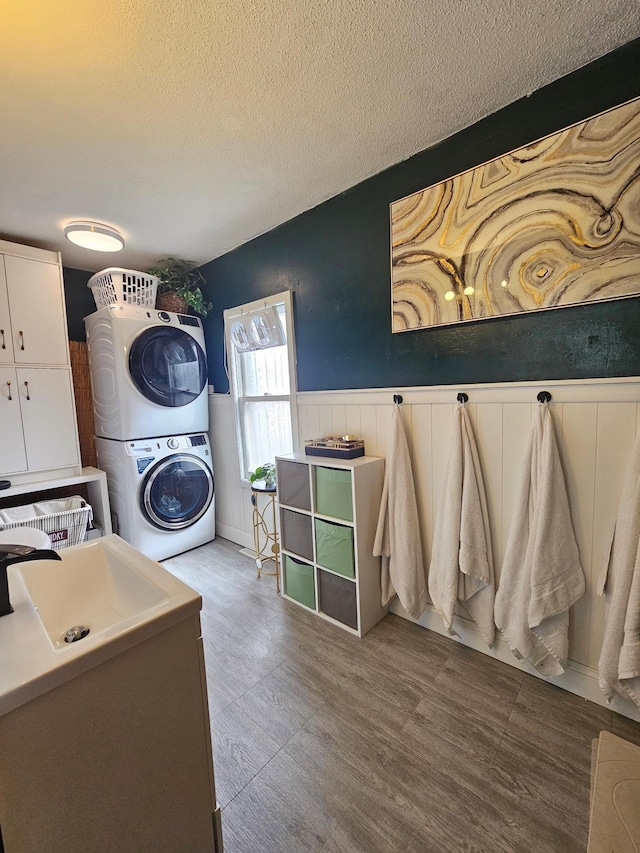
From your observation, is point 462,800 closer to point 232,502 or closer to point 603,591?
point 603,591

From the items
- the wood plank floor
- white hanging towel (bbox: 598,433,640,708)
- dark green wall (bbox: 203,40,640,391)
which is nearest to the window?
dark green wall (bbox: 203,40,640,391)

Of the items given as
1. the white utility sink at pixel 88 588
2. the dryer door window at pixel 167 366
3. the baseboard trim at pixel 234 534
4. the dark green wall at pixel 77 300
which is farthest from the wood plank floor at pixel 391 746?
the dark green wall at pixel 77 300

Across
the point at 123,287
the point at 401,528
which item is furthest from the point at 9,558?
the point at 123,287

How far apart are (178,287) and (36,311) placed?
101 centimetres

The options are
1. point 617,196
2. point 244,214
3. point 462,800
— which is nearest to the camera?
point 462,800

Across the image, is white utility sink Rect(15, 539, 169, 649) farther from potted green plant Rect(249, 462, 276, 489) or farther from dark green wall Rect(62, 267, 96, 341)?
dark green wall Rect(62, 267, 96, 341)

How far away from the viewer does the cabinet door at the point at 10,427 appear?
229cm

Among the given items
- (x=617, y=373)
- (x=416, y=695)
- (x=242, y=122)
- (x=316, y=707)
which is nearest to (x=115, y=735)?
(x=316, y=707)

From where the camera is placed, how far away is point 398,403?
1.94m

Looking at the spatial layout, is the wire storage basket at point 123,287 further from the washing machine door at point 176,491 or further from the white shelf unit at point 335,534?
the white shelf unit at point 335,534

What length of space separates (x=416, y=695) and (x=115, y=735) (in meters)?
1.27

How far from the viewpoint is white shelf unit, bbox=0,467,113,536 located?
2.43 meters

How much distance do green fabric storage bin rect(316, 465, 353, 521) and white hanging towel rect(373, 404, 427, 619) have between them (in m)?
0.20

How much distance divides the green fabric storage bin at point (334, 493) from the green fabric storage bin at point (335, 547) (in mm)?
67
